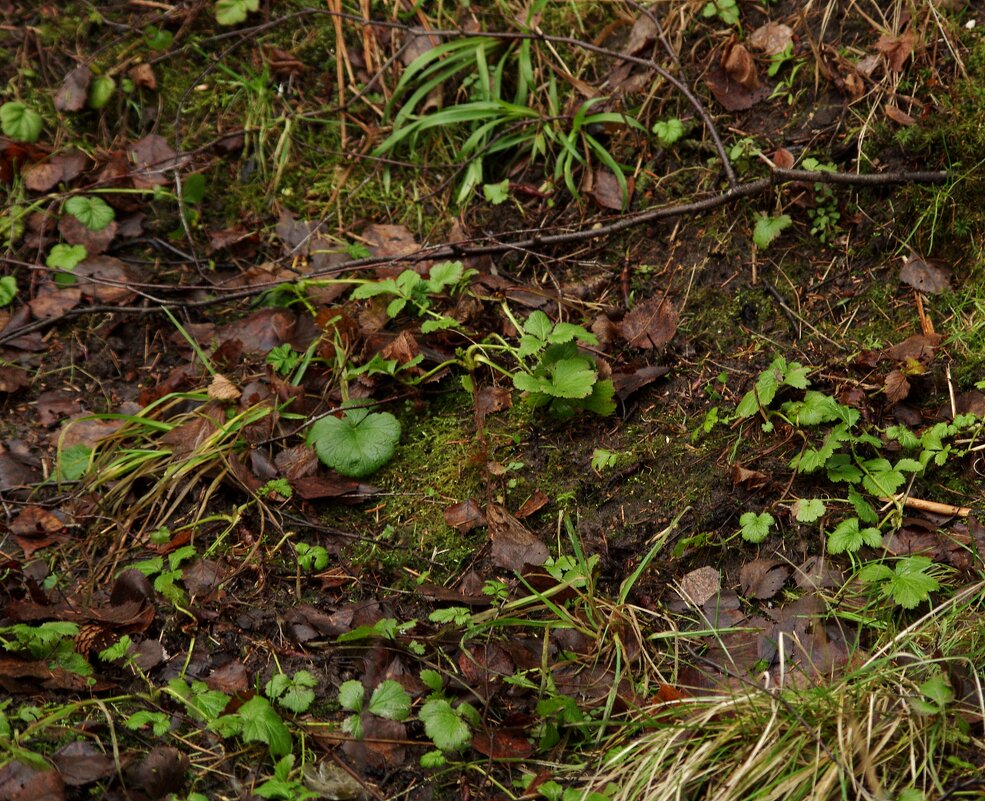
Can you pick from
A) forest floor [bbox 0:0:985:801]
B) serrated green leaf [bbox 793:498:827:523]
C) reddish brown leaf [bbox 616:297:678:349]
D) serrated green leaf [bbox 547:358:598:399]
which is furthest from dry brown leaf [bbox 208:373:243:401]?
serrated green leaf [bbox 793:498:827:523]

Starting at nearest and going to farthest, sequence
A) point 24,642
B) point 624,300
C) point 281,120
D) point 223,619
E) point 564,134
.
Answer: point 24,642 < point 223,619 < point 624,300 < point 564,134 < point 281,120

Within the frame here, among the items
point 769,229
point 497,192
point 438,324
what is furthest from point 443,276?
point 769,229

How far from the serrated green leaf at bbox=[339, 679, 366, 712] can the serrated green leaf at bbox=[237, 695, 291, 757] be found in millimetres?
155

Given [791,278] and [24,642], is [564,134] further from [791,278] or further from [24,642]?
[24,642]

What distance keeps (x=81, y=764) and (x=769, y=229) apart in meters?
2.56

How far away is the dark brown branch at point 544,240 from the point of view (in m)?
2.88

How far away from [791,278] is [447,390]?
1.23 metres

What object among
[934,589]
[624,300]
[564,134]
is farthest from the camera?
Answer: [564,134]

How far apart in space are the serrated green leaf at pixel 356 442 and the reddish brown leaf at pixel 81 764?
103cm

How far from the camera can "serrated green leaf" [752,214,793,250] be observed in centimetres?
294

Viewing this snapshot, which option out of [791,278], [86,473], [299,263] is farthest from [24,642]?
[791,278]

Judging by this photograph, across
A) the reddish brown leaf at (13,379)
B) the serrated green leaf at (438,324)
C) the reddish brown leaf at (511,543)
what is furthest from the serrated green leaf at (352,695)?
the reddish brown leaf at (13,379)

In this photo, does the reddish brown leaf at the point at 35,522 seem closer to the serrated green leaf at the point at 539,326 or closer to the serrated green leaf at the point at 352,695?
the serrated green leaf at the point at 352,695

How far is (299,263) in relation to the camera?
3.48 meters
